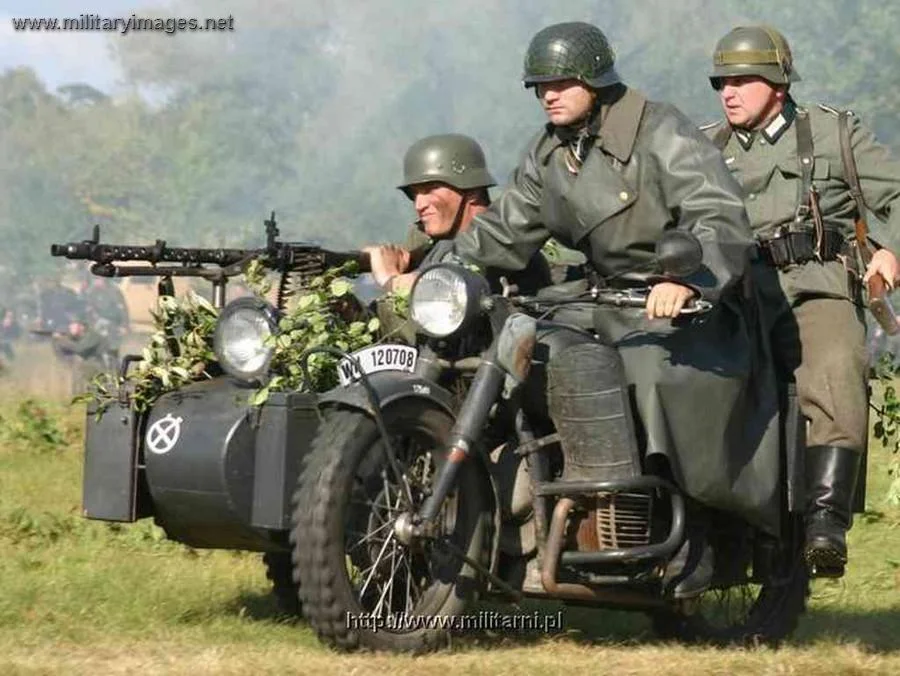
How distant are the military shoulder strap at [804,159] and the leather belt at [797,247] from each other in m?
0.12

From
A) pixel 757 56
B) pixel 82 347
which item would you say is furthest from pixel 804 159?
pixel 82 347

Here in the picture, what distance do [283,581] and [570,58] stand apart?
2543mm

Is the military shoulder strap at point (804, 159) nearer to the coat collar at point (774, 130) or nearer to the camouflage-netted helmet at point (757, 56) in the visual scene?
the coat collar at point (774, 130)

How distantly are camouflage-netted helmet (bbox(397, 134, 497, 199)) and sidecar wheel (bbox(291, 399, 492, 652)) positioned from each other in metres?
1.85

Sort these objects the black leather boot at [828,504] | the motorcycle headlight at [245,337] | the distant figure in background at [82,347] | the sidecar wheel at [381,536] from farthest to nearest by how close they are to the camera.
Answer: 1. the distant figure in background at [82,347]
2. the black leather boot at [828,504]
3. the motorcycle headlight at [245,337]
4. the sidecar wheel at [381,536]

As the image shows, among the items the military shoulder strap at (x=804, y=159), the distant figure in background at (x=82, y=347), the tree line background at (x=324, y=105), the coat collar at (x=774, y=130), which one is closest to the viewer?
the military shoulder strap at (x=804, y=159)

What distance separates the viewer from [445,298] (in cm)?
768

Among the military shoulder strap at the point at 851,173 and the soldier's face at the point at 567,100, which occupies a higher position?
the soldier's face at the point at 567,100

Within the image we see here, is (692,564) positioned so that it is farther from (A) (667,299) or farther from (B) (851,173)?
(B) (851,173)

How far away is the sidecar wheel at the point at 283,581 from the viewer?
30.3 ft

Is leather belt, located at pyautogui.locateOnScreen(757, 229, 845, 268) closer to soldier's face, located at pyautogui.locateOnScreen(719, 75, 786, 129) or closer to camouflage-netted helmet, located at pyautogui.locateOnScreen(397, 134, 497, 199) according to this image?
soldier's face, located at pyautogui.locateOnScreen(719, 75, 786, 129)

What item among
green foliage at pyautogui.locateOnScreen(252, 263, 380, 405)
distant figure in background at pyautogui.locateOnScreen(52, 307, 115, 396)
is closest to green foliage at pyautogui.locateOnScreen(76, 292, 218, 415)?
green foliage at pyautogui.locateOnScreen(252, 263, 380, 405)

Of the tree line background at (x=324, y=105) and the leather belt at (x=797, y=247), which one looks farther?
the tree line background at (x=324, y=105)

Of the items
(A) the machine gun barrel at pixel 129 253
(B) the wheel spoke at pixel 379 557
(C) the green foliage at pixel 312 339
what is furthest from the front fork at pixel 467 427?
(A) the machine gun barrel at pixel 129 253
